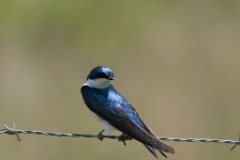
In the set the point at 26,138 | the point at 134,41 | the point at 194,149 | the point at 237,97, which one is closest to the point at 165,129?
the point at 194,149

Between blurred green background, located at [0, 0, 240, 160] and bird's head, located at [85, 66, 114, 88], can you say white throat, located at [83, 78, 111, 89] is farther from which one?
blurred green background, located at [0, 0, 240, 160]

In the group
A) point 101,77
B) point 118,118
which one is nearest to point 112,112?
point 118,118

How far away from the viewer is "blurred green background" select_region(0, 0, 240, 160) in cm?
582

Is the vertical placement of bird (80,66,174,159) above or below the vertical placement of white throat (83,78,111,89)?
below

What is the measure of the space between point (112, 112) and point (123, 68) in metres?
3.17

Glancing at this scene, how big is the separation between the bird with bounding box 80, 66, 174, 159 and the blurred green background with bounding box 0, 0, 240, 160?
1.32 meters

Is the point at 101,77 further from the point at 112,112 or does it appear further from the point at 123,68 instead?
the point at 123,68

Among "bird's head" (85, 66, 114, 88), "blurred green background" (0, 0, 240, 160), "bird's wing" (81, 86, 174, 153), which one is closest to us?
"bird's wing" (81, 86, 174, 153)

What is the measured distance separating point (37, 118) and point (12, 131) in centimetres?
243

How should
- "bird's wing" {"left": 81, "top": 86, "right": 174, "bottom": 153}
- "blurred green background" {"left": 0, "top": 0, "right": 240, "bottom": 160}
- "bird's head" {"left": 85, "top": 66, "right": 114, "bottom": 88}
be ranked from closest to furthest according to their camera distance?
"bird's wing" {"left": 81, "top": 86, "right": 174, "bottom": 153}
"bird's head" {"left": 85, "top": 66, "right": 114, "bottom": 88}
"blurred green background" {"left": 0, "top": 0, "right": 240, "bottom": 160}

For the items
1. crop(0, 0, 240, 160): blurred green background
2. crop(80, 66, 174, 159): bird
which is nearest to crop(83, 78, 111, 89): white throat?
crop(80, 66, 174, 159): bird

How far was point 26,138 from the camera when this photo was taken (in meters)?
5.89

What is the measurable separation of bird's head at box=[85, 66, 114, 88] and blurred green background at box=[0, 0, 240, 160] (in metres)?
1.27

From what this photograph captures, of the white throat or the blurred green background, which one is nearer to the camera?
the white throat
